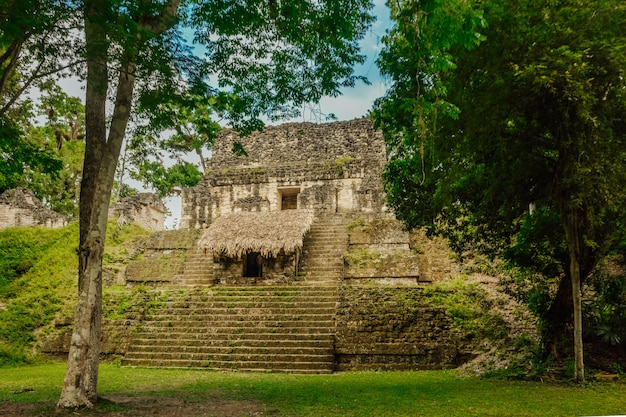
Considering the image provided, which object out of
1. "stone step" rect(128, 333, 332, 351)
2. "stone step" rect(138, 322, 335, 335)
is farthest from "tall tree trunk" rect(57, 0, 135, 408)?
"stone step" rect(138, 322, 335, 335)

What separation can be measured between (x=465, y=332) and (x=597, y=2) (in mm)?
5256

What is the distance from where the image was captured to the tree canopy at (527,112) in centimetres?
479

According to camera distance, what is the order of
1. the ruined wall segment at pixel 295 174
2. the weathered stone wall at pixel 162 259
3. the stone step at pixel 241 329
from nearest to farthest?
the stone step at pixel 241 329
the weathered stone wall at pixel 162 259
the ruined wall segment at pixel 295 174

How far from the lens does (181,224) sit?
15656 millimetres

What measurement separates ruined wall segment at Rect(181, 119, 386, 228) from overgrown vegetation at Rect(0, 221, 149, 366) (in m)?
3.07

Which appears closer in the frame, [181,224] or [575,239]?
[575,239]

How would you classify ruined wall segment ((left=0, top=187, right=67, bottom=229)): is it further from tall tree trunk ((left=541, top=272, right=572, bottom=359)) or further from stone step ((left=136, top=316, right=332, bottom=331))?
tall tree trunk ((left=541, top=272, right=572, bottom=359))

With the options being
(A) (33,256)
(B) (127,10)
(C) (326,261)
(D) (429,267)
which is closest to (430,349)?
(D) (429,267)

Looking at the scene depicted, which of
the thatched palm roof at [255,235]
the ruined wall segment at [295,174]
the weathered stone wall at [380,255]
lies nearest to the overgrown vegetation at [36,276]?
the thatched palm roof at [255,235]

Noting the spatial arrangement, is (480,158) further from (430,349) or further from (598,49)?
(430,349)

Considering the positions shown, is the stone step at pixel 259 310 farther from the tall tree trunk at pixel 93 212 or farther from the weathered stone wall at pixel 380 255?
the tall tree trunk at pixel 93 212

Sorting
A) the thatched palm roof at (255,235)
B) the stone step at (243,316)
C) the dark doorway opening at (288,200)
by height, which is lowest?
the stone step at (243,316)

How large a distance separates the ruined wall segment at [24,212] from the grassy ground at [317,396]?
21.9 feet

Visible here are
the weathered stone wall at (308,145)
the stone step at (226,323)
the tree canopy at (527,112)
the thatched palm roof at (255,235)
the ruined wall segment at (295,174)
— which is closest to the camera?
the tree canopy at (527,112)
